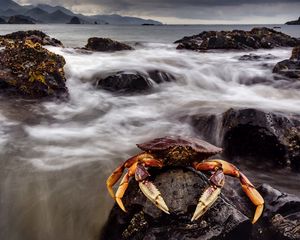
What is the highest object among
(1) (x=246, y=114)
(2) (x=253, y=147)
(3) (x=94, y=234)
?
(1) (x=246, y=114)

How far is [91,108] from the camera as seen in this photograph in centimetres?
1177

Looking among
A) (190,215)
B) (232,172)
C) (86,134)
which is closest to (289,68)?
(86,134)

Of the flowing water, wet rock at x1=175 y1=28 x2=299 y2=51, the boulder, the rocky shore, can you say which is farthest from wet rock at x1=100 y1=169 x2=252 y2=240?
wet rock at x1=175 y1=28 x2=299 y2=51

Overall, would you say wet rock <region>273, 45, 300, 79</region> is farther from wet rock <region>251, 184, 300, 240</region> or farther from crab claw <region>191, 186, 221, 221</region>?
crab claw <region>191, 186, 221, 221</region>

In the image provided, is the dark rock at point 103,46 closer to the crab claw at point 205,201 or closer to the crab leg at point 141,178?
the crab leg at point 141,178

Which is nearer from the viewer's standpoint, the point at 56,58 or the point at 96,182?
the point at 96,182

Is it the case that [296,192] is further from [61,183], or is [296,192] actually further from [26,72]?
[26,72]

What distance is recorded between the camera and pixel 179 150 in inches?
185

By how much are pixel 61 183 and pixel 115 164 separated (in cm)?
146

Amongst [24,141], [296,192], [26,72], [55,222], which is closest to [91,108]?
[26,72]

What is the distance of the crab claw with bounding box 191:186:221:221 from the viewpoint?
4.08 m

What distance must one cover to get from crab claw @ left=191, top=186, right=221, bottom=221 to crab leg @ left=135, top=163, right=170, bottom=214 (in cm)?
36

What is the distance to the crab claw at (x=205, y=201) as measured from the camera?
4.08 meters

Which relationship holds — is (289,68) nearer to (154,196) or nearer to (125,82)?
(125,82)
